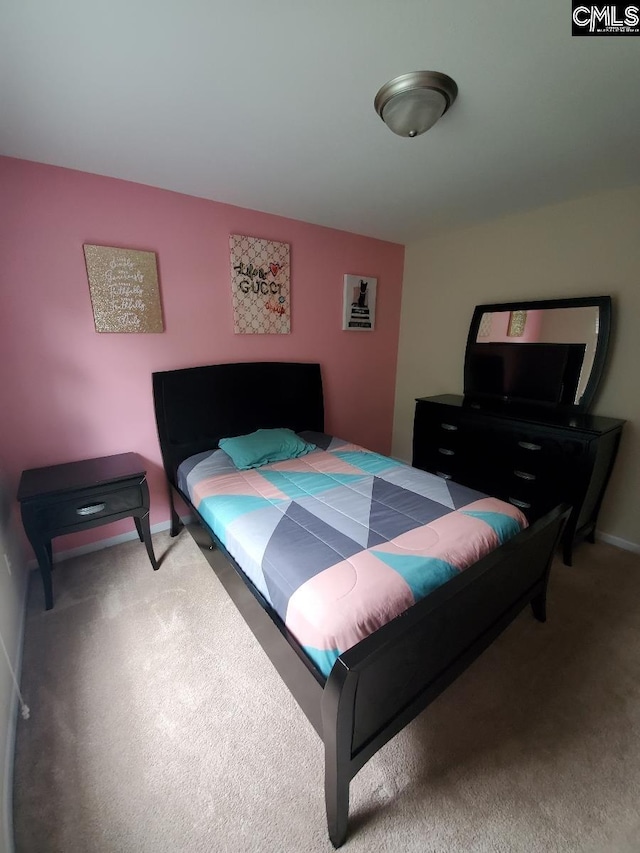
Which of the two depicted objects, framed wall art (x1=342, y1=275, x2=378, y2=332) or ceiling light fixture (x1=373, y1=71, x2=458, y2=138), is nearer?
ceiling light fixture (x1=373, y1=71, x2=458, y2=138)

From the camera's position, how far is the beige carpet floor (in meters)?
1.03

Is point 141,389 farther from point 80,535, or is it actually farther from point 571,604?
point 571,604

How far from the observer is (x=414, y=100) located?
1257 mm

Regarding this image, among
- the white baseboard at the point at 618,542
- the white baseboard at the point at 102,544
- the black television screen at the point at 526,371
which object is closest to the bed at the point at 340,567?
the white baseboard at the point at 102,544

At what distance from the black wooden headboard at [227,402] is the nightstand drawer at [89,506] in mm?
416

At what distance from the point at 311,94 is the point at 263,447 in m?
1.77

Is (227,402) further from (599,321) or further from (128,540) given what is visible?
(599,321)

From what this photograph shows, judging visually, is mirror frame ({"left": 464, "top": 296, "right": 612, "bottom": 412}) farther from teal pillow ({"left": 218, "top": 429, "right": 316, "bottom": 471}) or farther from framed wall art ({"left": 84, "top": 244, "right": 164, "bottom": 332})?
framed wall art ({"left": 84, "top": 244, "right": 164, "bottom": 332})

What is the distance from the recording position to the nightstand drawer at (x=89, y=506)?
1768mm

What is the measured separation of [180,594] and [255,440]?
3.37 ft

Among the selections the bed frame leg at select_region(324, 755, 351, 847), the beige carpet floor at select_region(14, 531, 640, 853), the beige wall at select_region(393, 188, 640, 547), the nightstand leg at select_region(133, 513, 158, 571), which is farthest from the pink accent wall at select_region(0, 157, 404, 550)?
the bed frame leg at select_region(324, 755, 351, 847)

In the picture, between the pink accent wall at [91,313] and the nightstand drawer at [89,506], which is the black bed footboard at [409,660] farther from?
the pink accent wall at [91,313]

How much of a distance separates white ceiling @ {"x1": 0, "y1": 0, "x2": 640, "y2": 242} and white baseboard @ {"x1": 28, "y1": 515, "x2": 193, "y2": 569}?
223 centimetres

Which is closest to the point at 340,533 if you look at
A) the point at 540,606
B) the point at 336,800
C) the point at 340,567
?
the point at 340,567
